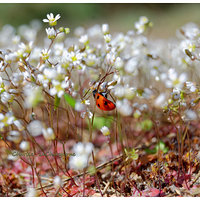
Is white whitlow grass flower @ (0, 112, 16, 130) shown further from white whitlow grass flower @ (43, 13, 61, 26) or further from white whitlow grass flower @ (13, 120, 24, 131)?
white whitlow grass flower @ (43, 13, 61, 26)

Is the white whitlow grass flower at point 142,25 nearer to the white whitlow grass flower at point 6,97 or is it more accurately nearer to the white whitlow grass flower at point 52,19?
the white whitlow grass flower at point 52,19

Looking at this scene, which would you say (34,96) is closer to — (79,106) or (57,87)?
(57,87)

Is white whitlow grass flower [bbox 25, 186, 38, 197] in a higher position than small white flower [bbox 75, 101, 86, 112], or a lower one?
lower

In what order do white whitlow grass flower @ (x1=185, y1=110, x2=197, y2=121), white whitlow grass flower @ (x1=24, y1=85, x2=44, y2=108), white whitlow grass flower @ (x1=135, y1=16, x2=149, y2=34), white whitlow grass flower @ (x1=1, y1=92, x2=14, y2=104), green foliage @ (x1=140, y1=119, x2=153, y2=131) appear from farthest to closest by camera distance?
white whitlow grass flower @ (x1=135, y1=16, x2=149, y2=34)
green foliage @ (x1=140, y1=119, x2=153, y2=131)
white whitlow grass flower @ (x1=185, y1=110, x2=197, y2=121)
white whitlow grass flower @ (x1=1, y1=92, x2=14, y2=104)
white whitlow grass flower @ (x1=24, y1=85, x2=44, y2=108)

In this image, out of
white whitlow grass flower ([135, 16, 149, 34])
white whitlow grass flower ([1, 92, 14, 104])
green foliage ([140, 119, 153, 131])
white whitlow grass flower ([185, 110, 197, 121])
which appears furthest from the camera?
white whitlow grass flower ([135, 16, 149, 34])

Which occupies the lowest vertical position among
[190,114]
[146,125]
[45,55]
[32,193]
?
[32,193]

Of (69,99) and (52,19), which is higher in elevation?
(52,19)

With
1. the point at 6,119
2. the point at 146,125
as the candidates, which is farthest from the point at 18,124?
the point at 146,125

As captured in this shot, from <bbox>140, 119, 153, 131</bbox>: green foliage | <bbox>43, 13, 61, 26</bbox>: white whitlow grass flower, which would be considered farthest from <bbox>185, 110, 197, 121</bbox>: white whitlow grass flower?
<bbox>43, 13, 61, 26</bbox>: white whitlow grass flower

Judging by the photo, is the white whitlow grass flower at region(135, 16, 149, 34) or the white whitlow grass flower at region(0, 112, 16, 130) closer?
the white whitlow grass flower at region(0, 112, 16, 130)

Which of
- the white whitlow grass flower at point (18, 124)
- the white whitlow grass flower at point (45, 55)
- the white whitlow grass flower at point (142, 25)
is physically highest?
the white whitlow grass flower at point (142, 25)

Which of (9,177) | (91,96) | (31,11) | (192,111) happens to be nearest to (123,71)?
(91,96)

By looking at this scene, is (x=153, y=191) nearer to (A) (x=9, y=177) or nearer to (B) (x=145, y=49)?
(A) (x=9, y=177)

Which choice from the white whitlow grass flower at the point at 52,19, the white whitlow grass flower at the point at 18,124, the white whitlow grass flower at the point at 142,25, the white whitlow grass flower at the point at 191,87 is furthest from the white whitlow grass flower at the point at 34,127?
the white whitlow grass flower at the point at 142,25
